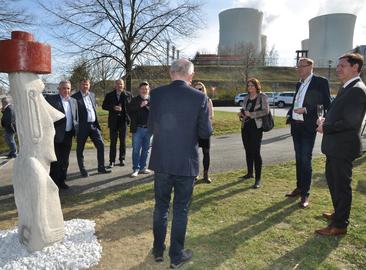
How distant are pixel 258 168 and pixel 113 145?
3170 mm

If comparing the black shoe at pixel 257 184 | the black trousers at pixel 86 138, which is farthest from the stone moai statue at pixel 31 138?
the black shoe at pixel 257 184

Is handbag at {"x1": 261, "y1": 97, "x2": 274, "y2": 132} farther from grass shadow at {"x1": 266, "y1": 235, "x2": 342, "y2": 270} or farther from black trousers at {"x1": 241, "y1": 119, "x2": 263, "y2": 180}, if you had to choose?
grass shadow at {"x1": 266, "y1": 235, "x2": 342, "y2": 270}

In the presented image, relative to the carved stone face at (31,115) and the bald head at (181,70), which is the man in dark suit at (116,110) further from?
the bald head at (181,70)

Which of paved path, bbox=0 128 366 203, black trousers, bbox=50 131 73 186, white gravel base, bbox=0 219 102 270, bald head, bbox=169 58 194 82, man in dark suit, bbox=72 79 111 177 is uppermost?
bald head, bbox=169 58 194 82

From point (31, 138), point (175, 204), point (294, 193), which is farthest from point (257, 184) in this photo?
point (31, 138)

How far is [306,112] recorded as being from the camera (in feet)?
15.6

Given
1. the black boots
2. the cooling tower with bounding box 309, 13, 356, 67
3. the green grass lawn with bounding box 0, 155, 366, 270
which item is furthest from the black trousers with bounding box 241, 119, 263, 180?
the cooling tower with bounding box 309, 13, 356, 67

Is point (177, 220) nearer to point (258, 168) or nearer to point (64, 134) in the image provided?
point (258, 168)

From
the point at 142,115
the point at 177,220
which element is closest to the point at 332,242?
the point at 177,220

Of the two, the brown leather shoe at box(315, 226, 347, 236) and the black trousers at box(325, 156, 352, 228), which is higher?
the black trousers at box(325, 156, 352, 228)

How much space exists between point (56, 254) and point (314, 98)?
367 cm

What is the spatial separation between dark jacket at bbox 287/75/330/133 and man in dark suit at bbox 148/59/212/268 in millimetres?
2150

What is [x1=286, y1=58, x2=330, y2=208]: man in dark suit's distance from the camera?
4.72 m

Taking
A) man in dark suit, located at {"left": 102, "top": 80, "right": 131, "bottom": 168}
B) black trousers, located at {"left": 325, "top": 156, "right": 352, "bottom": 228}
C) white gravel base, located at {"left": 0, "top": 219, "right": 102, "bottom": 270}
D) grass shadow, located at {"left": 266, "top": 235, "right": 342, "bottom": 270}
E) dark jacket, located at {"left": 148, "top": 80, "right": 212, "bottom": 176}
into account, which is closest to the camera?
dark jacket, located at {"left": 148, "top": 80, "right": 212, "bottom": 176}
